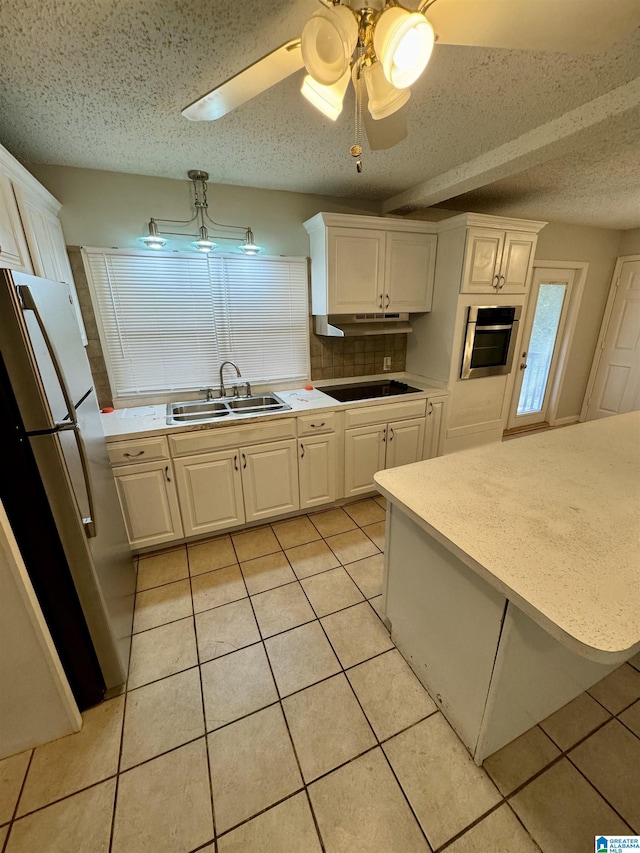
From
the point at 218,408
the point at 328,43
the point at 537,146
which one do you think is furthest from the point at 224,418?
the point at 537,146

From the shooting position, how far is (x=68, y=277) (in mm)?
2158

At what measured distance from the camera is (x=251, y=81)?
99 centimetres

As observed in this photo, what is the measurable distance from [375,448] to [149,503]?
169 cm

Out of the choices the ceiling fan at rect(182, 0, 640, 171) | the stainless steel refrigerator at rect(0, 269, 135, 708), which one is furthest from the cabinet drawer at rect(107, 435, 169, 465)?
the ceiling fan at rect(182, 0, 640, 171)

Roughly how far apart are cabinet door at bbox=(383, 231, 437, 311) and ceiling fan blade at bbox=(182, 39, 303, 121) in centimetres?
185

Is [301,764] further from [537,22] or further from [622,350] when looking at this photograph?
[622,350]

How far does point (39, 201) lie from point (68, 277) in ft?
1.40

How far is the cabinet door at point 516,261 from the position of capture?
280cm

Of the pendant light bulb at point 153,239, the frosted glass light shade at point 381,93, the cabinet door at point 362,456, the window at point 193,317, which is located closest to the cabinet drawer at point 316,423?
the cabinet door at point 362,456

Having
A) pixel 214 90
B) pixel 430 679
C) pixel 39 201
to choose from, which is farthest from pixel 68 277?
pixel 430 679

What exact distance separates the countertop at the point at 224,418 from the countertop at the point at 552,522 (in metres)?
1.08

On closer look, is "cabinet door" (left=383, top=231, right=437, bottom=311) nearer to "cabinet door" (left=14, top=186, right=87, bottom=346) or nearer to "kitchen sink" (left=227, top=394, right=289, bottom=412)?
"kitchen sink" (left=227, top=394, right=289, bottom=412)

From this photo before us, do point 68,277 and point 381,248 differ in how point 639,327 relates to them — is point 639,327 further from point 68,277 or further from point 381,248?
point 68,277

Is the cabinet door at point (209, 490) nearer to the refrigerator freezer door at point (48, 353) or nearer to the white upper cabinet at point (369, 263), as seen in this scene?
the refrigerator freezer door at point (48, 353)
